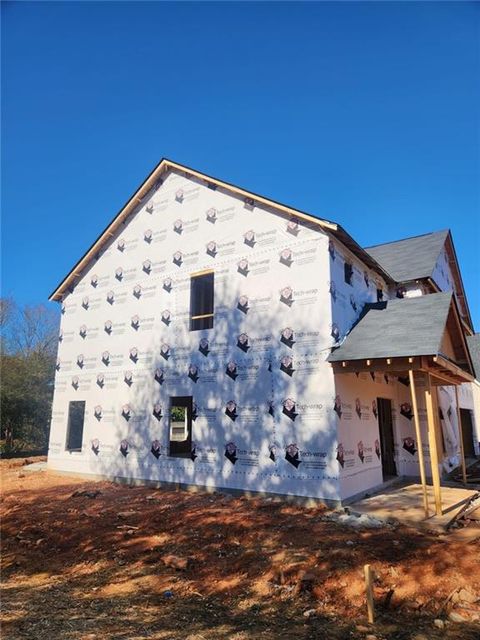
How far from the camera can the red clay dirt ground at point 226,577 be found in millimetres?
4672

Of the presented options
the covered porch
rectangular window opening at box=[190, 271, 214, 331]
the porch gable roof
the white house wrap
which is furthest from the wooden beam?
rectangular window opening at box=[190, 271, 214, 331]

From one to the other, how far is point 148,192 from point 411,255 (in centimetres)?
1066

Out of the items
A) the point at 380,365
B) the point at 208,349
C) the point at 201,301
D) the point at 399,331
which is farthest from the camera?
the point at 201,301

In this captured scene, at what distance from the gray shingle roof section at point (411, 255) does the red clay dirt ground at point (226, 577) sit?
928cm

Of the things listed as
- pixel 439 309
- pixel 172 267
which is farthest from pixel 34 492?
pixel 439 309

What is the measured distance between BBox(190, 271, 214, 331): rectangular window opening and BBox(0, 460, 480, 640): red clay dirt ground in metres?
5.65

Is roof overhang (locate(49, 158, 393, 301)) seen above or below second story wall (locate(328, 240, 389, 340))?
above

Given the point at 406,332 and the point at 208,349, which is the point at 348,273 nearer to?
the point at 406,332

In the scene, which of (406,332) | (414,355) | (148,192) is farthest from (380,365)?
(148,192)

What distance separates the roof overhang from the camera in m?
10.9

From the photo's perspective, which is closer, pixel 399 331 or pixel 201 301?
pixel 399 331

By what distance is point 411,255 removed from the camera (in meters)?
16.5

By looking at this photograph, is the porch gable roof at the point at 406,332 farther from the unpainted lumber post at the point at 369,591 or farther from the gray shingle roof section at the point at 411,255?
the unpainted lumber post at the point at 369,591

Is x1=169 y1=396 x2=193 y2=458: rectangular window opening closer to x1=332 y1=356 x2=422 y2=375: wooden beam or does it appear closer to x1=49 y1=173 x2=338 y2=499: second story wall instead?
x1=49 y1=173 x2=338 y2=499: second story wall
